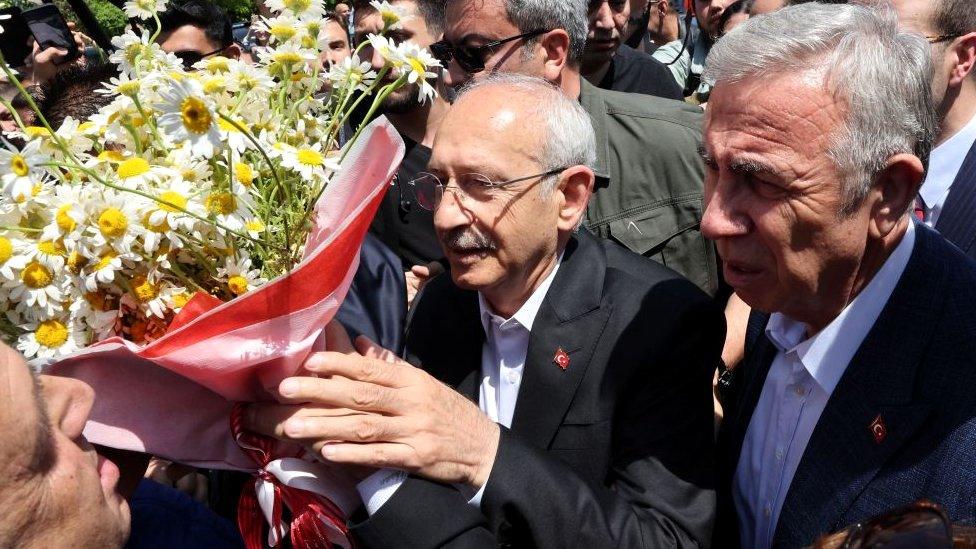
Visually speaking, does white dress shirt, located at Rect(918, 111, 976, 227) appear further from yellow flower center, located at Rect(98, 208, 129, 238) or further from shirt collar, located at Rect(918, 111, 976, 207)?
yellow flower center, located at Rect(98, 208, 129, 238)

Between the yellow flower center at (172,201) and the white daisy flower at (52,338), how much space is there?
326 millimetres

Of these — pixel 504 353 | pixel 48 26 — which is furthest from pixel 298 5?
pixel 48 26

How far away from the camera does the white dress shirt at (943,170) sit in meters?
2.82

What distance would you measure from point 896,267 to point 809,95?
17.9 inches

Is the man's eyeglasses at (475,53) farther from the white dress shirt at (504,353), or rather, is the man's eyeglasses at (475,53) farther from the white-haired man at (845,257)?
the white-haired man at (845,257)

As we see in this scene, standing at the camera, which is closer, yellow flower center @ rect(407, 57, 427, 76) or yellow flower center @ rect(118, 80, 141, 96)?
yellow flower center @ rect(118, 80, 141, 96)

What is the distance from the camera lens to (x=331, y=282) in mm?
1611

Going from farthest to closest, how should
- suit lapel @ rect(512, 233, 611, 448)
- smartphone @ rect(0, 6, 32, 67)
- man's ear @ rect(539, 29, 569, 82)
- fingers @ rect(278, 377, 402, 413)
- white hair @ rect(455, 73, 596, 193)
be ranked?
smartphone @ rect(0, 6, 32, 67), man's ear @ rect(539, 29, 569, 82), white hair @ rect(455, 73, 596, 193), suit lapel @ rect(512, 233, 611, 448), fingers @ rect(278, 377, 402, 413)

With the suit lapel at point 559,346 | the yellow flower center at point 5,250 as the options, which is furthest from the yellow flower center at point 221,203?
the suit lapel at point 559,346

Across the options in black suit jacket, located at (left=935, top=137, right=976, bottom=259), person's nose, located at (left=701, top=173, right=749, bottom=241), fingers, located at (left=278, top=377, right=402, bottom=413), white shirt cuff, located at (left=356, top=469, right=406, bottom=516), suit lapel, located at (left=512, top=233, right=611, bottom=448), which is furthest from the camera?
black suit jacket, located at (left=935, top=137, right=976, bottom=259)

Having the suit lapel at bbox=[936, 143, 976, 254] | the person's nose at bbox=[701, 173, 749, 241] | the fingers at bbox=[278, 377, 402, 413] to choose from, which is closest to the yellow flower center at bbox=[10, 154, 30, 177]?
the fingers at bbox=[278, 377, 402, 413]

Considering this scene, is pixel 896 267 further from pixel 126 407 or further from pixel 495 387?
pixel 126 407

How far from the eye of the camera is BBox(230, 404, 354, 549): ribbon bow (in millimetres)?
1653

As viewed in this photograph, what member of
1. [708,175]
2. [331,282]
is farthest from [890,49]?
[331,282]
